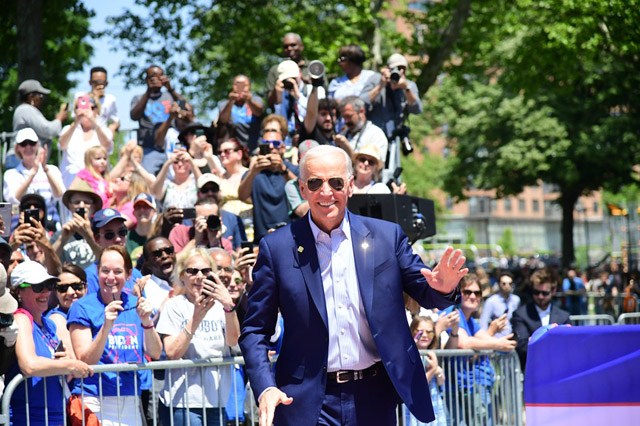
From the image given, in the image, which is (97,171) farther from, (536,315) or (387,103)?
(536,315)

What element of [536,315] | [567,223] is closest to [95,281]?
[536,315]

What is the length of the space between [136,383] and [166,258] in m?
1.91

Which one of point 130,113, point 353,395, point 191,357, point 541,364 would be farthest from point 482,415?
point 130,113

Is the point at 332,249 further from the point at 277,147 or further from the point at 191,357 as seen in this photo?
the point at 277,147

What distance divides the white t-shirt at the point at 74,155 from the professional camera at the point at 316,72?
11.2 feet

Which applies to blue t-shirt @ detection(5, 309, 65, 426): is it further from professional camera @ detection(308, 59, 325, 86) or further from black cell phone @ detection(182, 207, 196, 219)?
professional camera @ detection(308, 59, 325, 86)

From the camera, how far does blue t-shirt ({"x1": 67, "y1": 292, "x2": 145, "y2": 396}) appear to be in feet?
20.5

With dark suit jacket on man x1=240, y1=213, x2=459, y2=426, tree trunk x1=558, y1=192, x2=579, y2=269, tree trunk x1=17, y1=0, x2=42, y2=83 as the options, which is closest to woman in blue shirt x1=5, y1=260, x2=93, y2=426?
dark suit jacket on man x1=240, y1=213, x2=459, y2=426

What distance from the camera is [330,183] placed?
432 centimetres

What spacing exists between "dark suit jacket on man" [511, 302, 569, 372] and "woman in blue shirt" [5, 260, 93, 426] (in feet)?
16.3

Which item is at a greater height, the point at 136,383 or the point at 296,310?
the point at 296,310

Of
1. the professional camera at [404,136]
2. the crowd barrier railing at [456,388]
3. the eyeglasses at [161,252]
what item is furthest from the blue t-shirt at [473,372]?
the professional camera at [404,136]

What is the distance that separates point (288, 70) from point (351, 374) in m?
7.48

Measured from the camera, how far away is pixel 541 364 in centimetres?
618
